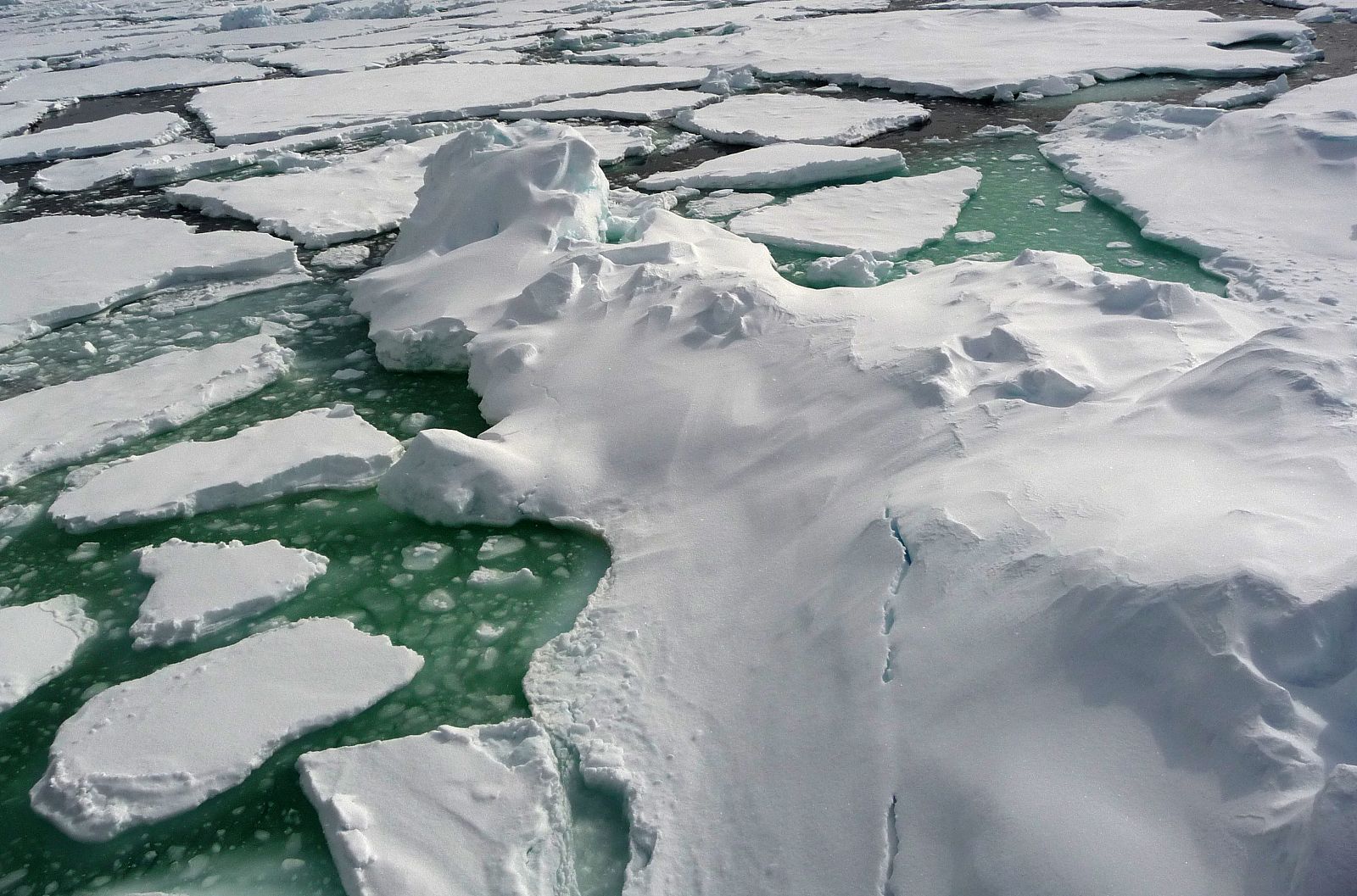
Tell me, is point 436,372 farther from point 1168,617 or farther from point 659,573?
point 1168,617

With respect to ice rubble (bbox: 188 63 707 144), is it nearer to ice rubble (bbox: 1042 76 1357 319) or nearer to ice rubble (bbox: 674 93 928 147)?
ice rubble (bbox: 674 93 928 147)

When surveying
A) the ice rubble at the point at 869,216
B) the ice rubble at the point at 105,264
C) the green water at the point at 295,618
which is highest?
the ice rubble at the point at 105,264

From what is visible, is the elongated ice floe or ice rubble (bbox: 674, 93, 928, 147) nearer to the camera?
the elongated ice floe

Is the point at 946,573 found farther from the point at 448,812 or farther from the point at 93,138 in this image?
the point at 93,138

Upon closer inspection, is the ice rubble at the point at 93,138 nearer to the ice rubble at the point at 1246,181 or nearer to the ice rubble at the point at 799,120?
the ice rubble at the point at 799,120

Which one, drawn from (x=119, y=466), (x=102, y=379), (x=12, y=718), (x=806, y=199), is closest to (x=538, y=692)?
(x=12, y=718)

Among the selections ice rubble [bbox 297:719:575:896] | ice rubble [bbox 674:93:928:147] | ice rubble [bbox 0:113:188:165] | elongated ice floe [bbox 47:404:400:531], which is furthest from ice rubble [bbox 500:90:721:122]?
ice rubble [bbox 297:719:575:896]

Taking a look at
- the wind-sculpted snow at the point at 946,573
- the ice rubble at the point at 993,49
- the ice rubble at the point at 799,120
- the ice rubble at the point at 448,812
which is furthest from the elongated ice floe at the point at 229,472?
the ice rubble at the point at 993,49
